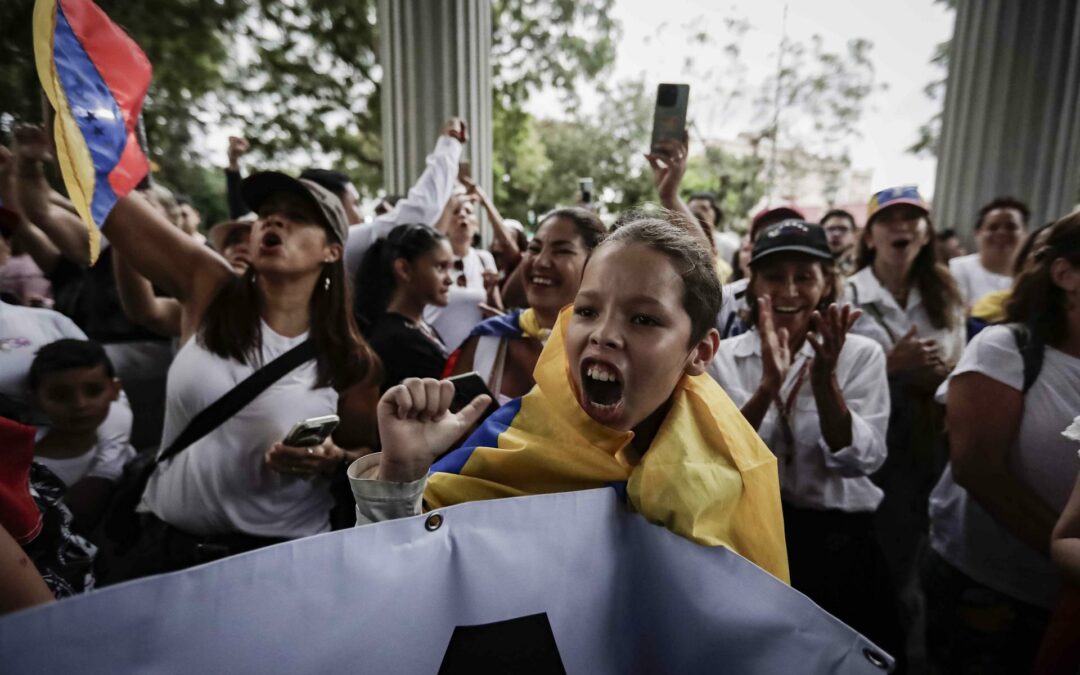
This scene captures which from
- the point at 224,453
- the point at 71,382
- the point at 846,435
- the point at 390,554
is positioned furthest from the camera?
the point at 71,382

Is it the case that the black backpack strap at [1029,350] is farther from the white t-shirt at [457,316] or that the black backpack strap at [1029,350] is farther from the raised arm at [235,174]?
the raised arm at [235,174]

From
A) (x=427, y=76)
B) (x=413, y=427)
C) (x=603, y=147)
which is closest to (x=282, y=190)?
(x=413, y=427)

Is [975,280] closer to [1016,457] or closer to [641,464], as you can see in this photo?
[1016,457]

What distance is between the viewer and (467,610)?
0.91 m

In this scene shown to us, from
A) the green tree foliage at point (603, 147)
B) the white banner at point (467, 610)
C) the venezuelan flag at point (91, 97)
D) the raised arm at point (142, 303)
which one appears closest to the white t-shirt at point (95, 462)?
the raised arm at point (142, 303)

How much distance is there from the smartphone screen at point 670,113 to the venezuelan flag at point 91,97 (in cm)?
199

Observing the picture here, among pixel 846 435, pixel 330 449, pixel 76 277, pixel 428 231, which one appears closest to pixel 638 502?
pixel 330 449

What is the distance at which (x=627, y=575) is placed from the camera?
1.06 m

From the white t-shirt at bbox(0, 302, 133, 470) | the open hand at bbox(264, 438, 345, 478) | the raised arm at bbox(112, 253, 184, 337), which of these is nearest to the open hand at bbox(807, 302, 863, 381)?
the open hand at bbox(264, 438, 345, 478)

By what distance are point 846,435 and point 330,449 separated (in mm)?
1736

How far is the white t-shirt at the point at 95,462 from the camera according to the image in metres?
2.73

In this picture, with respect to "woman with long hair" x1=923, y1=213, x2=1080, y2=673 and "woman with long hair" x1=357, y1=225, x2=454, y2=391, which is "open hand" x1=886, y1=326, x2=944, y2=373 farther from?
"woman with long hair" x1=357, y1=225, x2=454, y2=391

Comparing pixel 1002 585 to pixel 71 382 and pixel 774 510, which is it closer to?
pixel 774 510

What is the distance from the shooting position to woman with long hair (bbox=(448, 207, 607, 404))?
252cm
